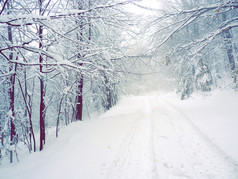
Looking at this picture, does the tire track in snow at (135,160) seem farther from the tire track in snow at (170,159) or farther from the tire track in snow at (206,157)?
the tire track in snow at (206,157)

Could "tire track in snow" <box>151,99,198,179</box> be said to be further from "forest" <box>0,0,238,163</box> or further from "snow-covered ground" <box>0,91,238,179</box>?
"forest" <box>0,0,238,163</box>

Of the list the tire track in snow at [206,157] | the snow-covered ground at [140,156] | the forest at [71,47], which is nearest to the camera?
the forest at [71,47]

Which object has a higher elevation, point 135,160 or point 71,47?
point 71,47

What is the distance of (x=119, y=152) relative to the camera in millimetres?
3990

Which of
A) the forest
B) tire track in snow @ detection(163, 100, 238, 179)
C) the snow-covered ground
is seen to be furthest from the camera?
the snow-covered ground

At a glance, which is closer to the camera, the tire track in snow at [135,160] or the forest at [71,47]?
the forest at [71,47]

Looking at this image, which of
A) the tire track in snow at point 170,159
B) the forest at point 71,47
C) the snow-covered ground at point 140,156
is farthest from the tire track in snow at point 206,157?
the forest at point 71,47

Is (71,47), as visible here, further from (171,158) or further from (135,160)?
(171,158)

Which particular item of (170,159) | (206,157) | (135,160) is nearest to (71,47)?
(135,160)

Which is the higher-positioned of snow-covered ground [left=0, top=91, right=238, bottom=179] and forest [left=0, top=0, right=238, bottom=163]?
forest [left=0, top=0, right=238, bottom=163]

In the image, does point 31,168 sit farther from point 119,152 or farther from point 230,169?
point 230,169

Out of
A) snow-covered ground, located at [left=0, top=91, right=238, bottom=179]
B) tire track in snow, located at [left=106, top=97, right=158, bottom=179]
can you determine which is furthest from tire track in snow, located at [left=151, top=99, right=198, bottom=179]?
tire track in snow, located at [left=106, top=97, right=158, bottom=179]

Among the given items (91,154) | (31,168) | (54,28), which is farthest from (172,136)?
(54,28)

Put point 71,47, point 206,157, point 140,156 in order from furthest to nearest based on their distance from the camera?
point 140,156 → point 206,157 → point 71,47
